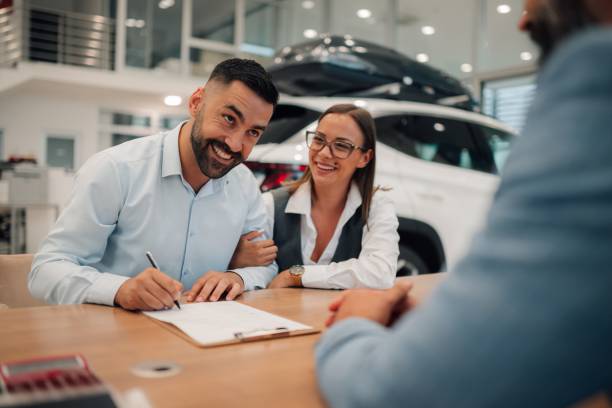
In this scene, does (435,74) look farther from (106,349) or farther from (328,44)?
(106,349)

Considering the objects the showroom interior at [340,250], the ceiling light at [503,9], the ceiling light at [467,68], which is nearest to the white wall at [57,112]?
the ceiling light at [467,68]

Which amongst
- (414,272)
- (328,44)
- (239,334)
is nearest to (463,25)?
(328,44)

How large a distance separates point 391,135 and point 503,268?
3413 millimetres

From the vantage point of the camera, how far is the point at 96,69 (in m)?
10.1

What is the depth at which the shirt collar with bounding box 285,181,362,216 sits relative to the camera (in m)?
2.43

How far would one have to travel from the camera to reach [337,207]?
2.58 m

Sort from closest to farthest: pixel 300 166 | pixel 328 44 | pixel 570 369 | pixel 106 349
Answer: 1. pixel 570 369
2. pixel 106 349
3. pixel 300 166
4. pixel 328 44

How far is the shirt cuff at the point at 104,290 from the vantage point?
1434 mm

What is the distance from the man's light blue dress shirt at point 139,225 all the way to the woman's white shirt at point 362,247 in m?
0.25

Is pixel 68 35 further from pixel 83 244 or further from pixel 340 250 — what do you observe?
pixel 83 244

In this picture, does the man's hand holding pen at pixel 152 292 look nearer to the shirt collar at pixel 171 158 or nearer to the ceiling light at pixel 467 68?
the shirt collar at pixel 171 158

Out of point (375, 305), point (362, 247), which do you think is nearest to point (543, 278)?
point (375, 305)

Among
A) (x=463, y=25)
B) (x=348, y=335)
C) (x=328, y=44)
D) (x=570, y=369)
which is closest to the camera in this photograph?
(x=570, y=369)

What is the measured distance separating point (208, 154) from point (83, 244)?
53 centimetres
